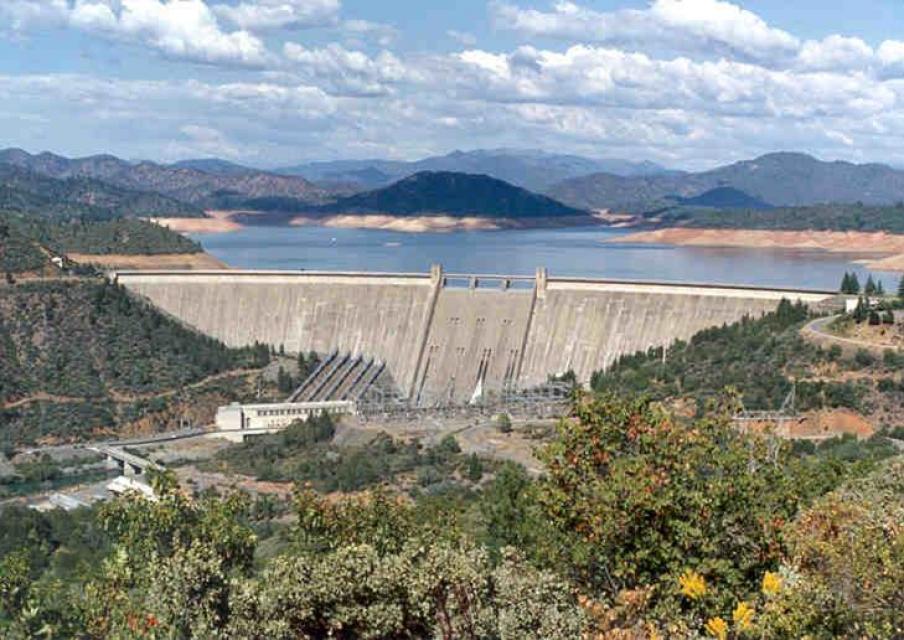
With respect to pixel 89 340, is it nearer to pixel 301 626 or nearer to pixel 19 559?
pixel 19 559

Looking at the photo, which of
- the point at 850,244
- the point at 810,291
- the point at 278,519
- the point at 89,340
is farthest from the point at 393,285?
the point at 850,244

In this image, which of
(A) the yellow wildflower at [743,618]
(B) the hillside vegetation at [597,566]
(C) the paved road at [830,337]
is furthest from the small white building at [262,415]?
(A) the yellow wildflower at [743,618]

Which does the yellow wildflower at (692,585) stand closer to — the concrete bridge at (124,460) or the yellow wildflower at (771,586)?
the yellow wildflower at (771,586)

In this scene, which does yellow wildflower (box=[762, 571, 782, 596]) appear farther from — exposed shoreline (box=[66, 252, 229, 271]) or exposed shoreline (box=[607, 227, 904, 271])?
exposed shoreline (box=[607, 227, 904, 271])

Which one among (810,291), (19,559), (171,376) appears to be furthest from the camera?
(171,376)

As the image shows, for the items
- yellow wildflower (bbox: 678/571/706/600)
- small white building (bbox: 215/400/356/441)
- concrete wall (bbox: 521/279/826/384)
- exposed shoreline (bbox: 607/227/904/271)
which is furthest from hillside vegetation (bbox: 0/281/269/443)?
exposed shoreline (bbox: 607/227/904/271)

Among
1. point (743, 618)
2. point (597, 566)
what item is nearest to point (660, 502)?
point (597, 566)
